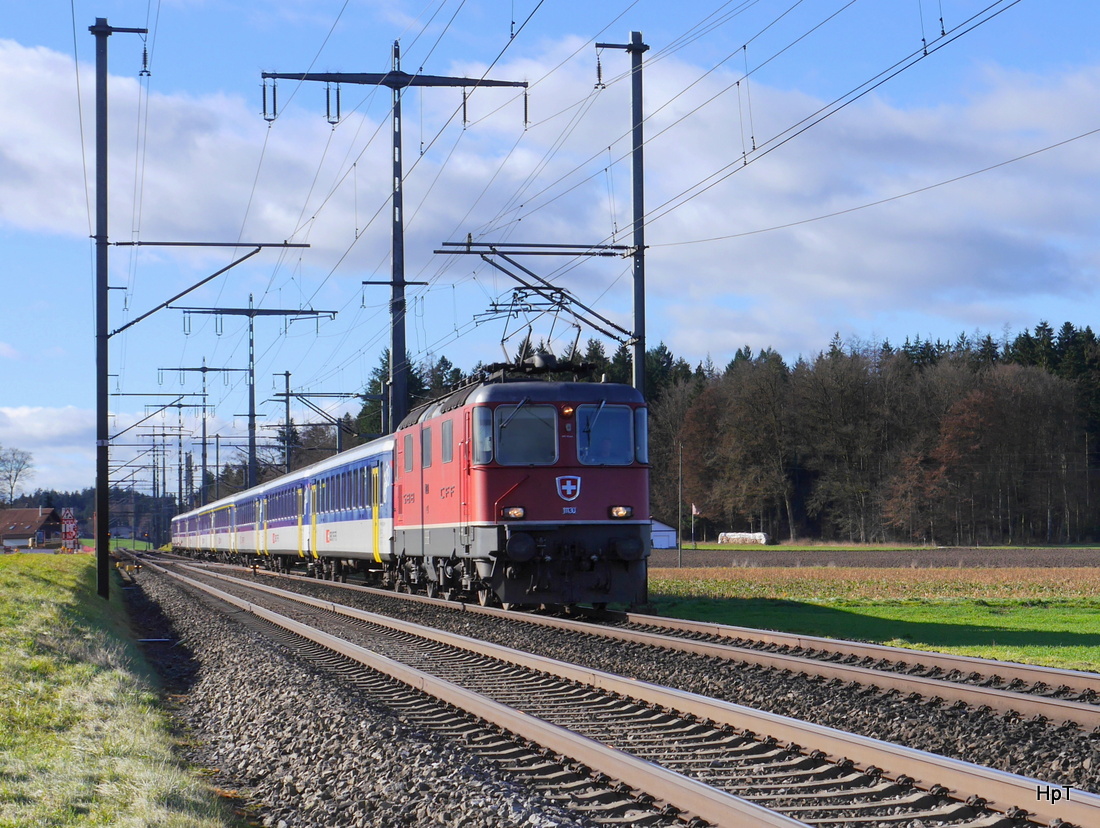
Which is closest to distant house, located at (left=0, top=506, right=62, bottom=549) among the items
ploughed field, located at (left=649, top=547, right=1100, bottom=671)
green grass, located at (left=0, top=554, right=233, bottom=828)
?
ploughed field, located at (left=649, top=547, right=1100, bottom=671)

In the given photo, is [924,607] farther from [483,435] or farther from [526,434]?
[483,435]

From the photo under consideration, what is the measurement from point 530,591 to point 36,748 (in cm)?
960

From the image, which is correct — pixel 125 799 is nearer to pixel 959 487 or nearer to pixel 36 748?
pixel 36 748

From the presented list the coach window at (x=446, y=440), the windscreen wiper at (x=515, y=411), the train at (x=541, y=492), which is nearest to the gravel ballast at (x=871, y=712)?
the train at (x=541, y=492)

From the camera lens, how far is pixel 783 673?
1029 centimetres

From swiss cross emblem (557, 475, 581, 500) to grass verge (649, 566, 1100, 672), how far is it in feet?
9.27

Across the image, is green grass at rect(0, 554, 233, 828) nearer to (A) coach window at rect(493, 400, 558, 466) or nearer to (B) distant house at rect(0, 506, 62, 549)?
(A) coach window at rect(493, 400, 558, 466)

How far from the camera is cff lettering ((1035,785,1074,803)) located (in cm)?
517

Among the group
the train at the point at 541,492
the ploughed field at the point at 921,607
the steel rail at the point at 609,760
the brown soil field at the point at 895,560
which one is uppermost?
the train at the point at 541,492

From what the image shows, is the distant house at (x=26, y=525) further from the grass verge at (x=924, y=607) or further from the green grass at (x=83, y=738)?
the green grass at (x=83, y=738)

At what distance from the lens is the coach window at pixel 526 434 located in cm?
1667

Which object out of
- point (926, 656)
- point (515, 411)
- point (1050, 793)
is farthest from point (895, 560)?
point (1050, 793)

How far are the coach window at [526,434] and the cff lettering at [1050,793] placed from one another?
11695mm

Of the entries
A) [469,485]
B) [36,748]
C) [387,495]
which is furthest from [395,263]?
[36,748]
